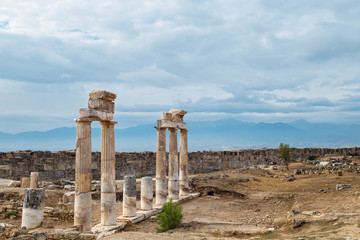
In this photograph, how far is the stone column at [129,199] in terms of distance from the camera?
1584 centimetres

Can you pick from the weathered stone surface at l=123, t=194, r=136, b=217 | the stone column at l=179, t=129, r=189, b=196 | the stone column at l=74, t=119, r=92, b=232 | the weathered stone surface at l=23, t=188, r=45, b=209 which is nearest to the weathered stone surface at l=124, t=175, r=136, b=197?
the weathered stone surface at l=123, t=194, r=136, b=217

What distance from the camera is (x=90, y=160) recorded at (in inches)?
518

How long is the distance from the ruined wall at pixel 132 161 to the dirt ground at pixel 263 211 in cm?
608

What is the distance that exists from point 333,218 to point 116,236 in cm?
690

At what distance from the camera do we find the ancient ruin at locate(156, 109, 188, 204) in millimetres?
19391

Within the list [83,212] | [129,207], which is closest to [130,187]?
[129,207]

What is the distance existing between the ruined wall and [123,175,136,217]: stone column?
34.3 feet

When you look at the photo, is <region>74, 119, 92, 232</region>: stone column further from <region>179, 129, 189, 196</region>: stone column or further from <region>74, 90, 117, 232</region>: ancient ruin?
<region>179, 129, 189, 196</region>: stone column

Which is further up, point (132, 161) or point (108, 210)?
point (132, 161)

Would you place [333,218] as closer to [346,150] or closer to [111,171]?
[111,171]

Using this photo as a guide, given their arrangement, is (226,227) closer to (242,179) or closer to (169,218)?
(169,218)

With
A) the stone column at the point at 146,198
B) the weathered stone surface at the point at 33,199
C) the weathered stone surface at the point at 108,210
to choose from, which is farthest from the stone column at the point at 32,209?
the stone column at the point at 146,198

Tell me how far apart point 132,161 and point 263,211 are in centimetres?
1559

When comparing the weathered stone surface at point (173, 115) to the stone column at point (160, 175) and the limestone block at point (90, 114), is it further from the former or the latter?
the limestone block at point (90, 114)
